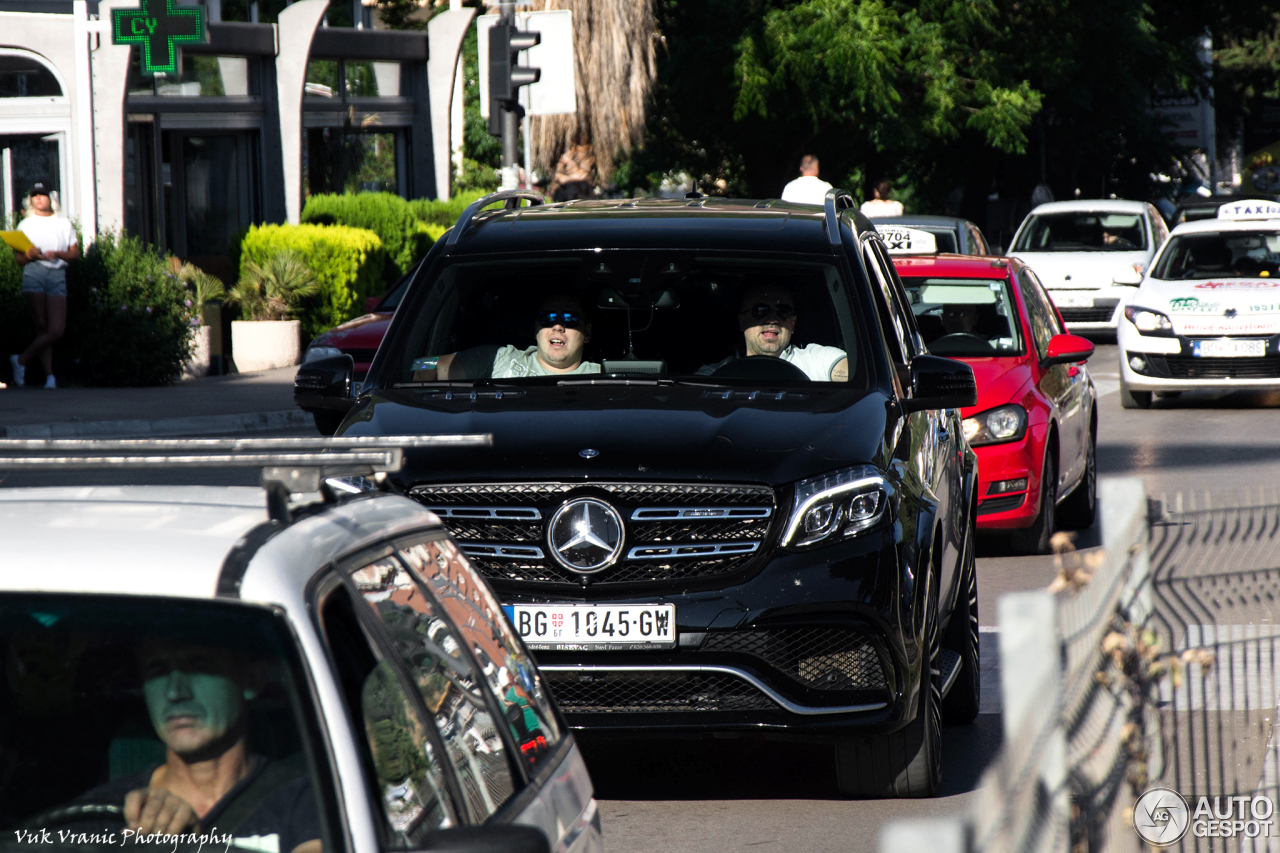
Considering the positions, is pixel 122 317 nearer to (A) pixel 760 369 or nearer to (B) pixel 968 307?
(B) pixel 968 307

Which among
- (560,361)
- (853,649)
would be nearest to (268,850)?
(853,649)

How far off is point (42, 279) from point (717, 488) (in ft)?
48.0

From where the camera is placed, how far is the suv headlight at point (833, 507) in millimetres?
5312

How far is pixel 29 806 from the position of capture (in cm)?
272

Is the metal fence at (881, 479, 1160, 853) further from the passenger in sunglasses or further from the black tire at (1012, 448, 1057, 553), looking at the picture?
the black tire at (1012, 448, 1057, 553)

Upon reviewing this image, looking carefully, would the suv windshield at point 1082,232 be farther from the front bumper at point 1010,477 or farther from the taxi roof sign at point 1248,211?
the front bumper at point 1010,477

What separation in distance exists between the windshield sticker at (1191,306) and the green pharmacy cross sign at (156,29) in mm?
10283

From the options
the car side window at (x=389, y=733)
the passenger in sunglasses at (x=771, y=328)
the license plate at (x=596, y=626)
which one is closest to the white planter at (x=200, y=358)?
the passenger in sunglasses at (x=771, y=328)

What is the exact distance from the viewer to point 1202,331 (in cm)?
1705

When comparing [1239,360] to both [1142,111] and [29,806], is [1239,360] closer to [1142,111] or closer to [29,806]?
[29,806]

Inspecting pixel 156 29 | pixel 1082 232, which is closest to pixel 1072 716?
pixel 156 29

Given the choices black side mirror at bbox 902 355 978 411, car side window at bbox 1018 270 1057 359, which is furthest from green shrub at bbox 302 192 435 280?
black side mirror at bbox 902 355 978 411

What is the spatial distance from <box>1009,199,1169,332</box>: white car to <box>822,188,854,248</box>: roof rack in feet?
54.9

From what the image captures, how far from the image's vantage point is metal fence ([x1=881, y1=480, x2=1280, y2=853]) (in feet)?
9.23
